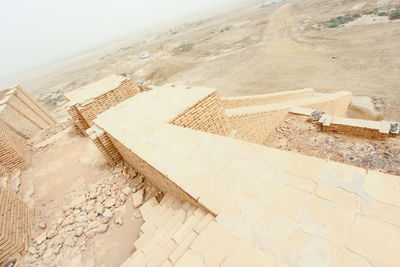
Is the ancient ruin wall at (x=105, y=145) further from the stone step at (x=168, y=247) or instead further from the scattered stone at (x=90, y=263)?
the stone step at (x=168, y=247)

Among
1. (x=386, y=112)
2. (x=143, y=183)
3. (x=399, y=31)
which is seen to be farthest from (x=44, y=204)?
(x=399, y=31)

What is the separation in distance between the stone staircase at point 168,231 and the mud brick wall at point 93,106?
4650 mm

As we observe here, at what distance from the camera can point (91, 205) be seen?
11.6 ft

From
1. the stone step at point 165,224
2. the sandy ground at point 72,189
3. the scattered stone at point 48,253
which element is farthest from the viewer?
the scattered stone at point 48,253

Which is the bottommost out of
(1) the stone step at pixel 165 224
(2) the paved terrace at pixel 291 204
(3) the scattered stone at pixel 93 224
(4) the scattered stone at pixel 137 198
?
(3) the scattered stone at pixel 93 224

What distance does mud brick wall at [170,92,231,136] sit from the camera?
3.67 meters

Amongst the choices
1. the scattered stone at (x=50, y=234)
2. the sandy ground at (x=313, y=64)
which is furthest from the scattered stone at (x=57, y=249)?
the sandy ground at (x=313, y=64)

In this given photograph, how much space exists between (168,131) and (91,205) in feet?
7.28

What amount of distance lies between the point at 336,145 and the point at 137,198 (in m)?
5.07

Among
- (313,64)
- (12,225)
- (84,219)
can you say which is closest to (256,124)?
(84,219)

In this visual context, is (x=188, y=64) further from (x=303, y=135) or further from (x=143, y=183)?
(x=143, y=183)

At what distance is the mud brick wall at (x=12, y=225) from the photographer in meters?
2.82

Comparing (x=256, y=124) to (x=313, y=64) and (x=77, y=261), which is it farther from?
(x=313, y=64)

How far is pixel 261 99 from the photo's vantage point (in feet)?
23.0
